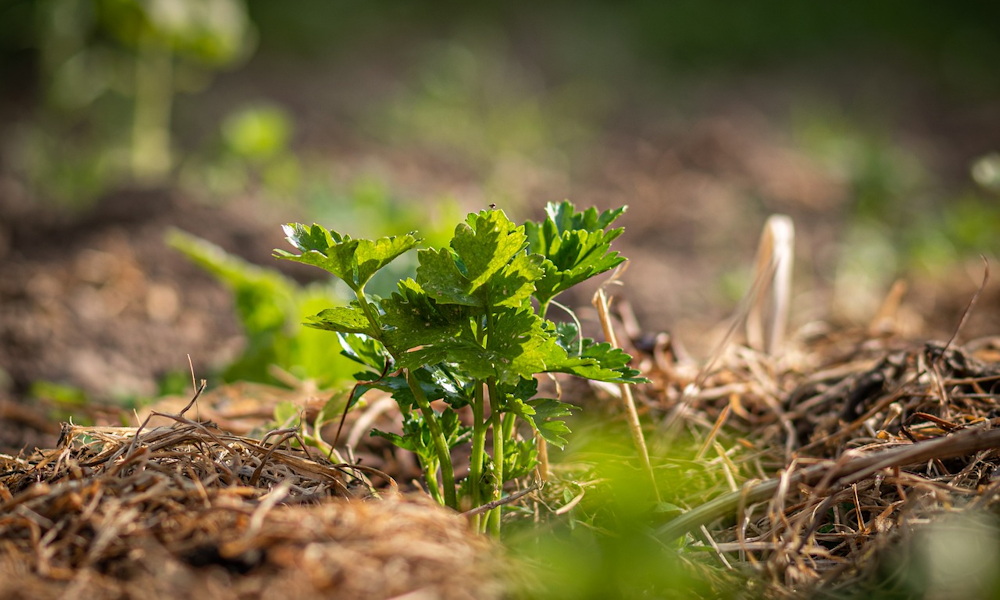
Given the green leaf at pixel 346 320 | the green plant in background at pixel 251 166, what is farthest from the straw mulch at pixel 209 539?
the green plant in background at pixel 251 166

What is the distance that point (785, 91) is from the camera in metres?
7.47

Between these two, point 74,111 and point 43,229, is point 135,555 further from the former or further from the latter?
point 74,111

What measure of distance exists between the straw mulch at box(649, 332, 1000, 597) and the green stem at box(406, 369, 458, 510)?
281 millimetres

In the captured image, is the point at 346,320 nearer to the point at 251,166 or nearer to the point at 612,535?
the point at 612,535

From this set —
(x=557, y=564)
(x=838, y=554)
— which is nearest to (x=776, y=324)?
(x=838, y=554)

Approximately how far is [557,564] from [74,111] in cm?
649

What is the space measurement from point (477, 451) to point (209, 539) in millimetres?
343

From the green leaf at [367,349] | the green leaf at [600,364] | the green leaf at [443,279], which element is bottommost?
the green leaf at [367,349]

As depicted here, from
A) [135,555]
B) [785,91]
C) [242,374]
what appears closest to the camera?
[135,555]

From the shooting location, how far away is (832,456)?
1318mm

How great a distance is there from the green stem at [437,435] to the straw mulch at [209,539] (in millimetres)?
65

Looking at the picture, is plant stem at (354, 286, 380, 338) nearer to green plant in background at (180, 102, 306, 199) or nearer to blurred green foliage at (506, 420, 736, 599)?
blurred green foliage at (506, 420, 736, 599)

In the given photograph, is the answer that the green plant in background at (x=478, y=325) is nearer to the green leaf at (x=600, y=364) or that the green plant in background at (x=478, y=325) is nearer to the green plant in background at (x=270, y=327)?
the green leaf at (x=600, y=364)

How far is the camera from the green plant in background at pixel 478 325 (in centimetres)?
90
